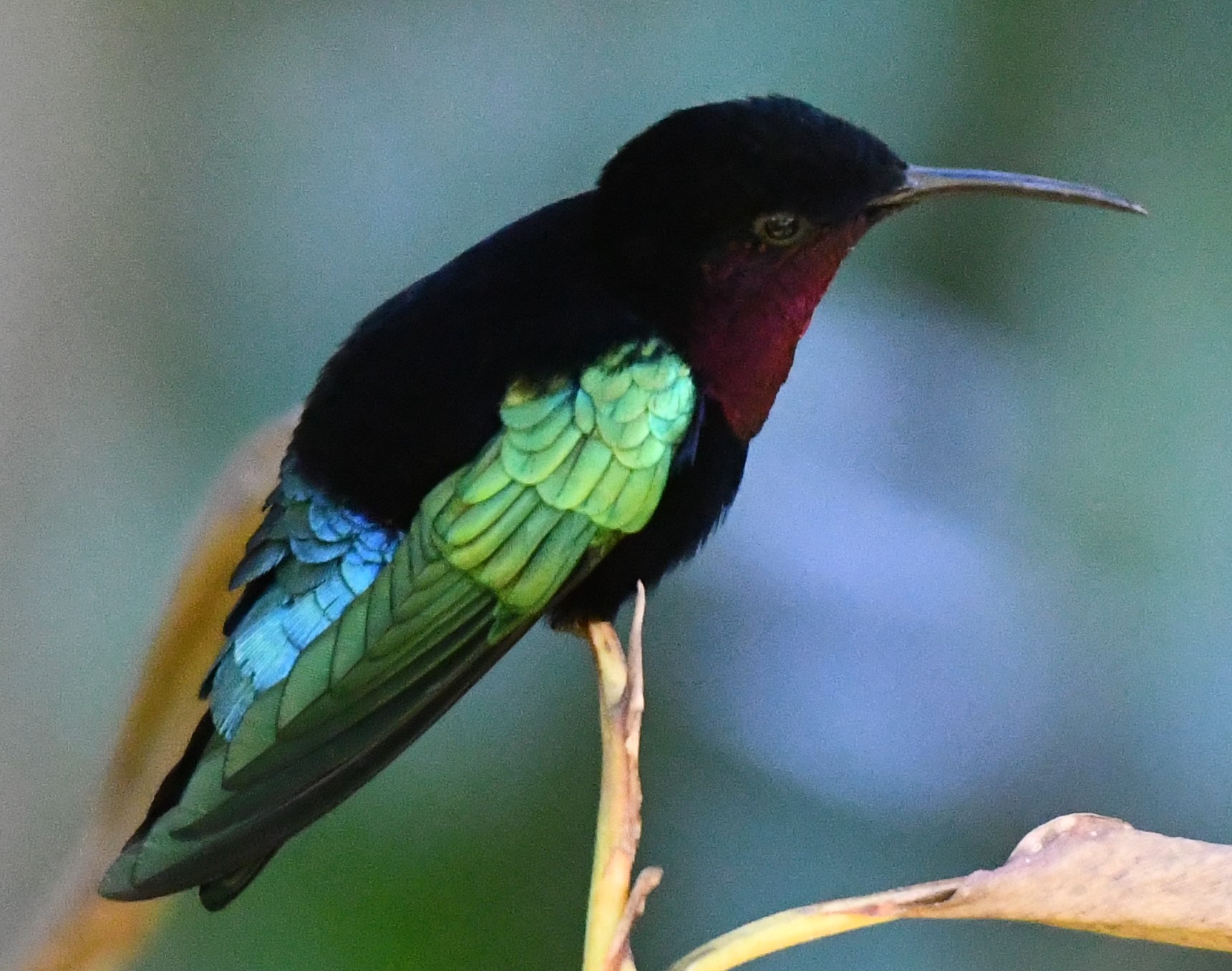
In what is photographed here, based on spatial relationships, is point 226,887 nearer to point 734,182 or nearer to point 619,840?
point 619,840

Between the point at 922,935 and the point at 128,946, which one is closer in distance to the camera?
the point at 128,946

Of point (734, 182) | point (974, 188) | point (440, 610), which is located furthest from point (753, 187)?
point (440, 610)

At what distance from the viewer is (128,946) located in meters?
0.86

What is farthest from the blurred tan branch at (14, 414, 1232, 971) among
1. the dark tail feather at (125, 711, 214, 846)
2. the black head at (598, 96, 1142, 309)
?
the black head at (598, 96, 1142, 309)

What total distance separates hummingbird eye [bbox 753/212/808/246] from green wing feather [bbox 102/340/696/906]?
9 cm

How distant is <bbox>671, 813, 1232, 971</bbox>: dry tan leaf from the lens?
60 cm

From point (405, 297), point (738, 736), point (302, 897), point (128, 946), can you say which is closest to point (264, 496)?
point (405, 297)

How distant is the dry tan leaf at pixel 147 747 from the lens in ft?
2.71

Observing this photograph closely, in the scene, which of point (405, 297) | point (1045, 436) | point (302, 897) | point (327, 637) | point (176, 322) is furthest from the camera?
point (176, 322)

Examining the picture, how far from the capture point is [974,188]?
0.86 meters

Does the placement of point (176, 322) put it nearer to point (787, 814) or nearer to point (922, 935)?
point (787, 814)

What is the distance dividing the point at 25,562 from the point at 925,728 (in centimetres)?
105

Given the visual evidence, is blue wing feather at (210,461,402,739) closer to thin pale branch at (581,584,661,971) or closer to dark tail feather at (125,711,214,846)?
dark tail feather at (125,711,214,846)

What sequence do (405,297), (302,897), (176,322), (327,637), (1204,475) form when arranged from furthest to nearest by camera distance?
(176,322) → (1204,475) → (302,897) → (405,297) → (327,637)
